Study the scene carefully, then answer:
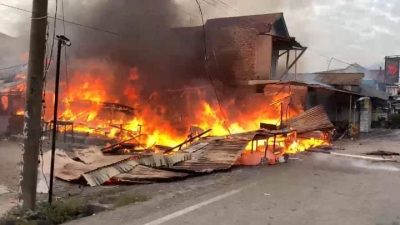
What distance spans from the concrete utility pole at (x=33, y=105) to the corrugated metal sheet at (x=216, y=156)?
3994 millimetres

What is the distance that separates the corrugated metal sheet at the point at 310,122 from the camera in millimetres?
15273

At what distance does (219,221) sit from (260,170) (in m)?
4.59

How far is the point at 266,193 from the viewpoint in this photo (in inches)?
299

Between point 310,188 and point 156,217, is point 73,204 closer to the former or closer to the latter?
point 156,217

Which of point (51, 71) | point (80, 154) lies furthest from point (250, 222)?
point (51, 71)

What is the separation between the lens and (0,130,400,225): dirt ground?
19.6 ft

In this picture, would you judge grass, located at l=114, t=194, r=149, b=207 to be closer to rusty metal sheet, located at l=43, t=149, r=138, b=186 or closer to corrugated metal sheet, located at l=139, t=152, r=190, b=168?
rusty metal sheet, located at l=43, t=149, r=138, b=186

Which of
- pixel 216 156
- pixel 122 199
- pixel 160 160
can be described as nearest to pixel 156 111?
pixel 216 156

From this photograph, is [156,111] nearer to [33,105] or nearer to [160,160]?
[160,160]

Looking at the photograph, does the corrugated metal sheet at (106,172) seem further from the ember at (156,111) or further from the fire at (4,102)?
the fire at (4,102)

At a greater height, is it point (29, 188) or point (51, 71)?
point (51, 71)

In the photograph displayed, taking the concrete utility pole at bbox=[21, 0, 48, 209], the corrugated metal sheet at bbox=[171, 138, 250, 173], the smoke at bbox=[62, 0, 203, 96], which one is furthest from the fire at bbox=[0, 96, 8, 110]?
the concrete utility pole at bbox=[21, 0, 48, 209]

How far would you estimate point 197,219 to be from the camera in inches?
227

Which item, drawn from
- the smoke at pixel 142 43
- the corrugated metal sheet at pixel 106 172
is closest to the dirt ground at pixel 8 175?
the corrugated metal sheet at pixel 106 172
